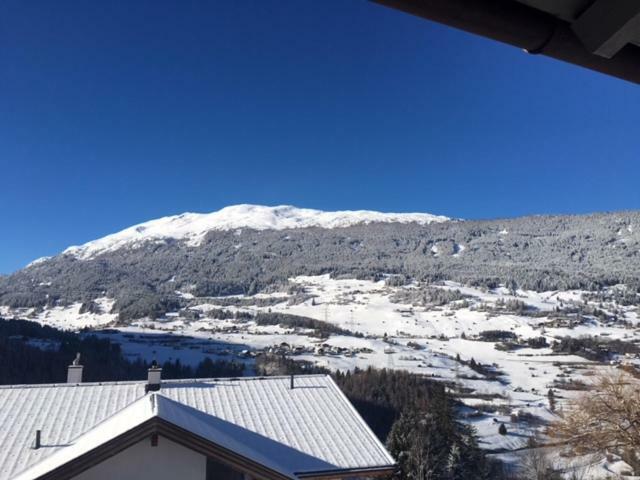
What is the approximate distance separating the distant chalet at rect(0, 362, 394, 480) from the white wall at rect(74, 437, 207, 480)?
2 cm

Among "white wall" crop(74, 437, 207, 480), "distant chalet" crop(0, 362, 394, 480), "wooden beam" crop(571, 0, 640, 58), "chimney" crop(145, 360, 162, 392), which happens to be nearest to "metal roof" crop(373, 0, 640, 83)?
"wooden beam" crop(571, 0, 640, 58)

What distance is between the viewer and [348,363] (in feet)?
428

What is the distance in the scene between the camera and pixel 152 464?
10.3m

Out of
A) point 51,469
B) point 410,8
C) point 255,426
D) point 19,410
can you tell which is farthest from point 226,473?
point 410,8

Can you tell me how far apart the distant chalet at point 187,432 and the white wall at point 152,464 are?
0.02 metres

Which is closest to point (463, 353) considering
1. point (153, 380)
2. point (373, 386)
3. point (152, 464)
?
point (373, 386)

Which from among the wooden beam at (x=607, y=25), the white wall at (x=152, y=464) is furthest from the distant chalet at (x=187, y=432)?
the wooden beam at (x=607, y=25)

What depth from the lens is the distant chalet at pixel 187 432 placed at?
33.4ft

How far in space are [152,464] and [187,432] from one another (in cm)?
98

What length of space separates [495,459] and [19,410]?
225 ft

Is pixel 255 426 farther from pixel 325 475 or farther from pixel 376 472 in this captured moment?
pixel 376 472

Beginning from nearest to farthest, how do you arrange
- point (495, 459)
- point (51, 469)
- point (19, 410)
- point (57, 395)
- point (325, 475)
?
point (51, 469) < point (325, 475) < point (19, 410) < point (57, 395) < point (495, 459)

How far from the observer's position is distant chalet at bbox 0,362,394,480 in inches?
400

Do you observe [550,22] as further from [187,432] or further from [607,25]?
[187,432]
